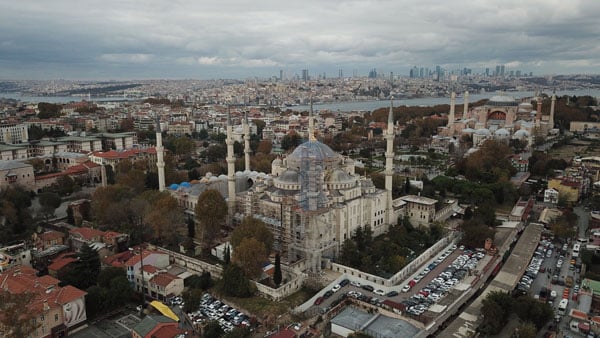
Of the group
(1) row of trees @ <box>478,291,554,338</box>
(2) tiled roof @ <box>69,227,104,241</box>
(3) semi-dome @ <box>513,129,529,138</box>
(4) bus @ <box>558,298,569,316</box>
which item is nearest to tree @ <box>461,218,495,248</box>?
(4) bus @ <box>558,298,569,316</box>

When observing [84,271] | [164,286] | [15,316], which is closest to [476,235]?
[164,286]

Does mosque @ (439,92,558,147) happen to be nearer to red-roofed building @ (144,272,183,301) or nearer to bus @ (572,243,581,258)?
bus @ (572,243,581,258)

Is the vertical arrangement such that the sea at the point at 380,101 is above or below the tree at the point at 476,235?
above

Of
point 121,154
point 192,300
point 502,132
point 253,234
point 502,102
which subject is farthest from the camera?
point 502,102

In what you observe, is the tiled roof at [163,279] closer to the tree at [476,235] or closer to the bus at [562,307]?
the tree at [476,235]

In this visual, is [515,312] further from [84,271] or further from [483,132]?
[483,132]

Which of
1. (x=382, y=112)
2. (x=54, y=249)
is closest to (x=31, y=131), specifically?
(x=54, y=249)

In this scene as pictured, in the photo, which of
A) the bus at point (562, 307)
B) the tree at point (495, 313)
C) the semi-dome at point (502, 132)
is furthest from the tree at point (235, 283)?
the semi-dome at point (502, 132)
